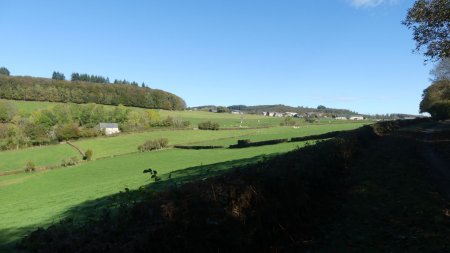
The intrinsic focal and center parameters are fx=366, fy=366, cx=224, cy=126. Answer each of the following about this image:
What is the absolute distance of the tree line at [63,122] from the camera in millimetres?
86550

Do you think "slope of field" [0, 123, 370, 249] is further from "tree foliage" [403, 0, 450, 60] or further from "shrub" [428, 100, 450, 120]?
"shrub" [428, 100, 450, 120]

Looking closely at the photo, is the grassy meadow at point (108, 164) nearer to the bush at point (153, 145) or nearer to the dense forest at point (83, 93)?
the bush at point (153, 145)

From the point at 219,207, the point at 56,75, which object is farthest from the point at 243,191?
the point at 56,75

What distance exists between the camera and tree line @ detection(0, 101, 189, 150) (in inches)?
3407

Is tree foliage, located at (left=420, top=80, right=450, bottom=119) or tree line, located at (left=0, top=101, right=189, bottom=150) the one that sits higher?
tree foliage, located at (left=420, top=80, right=450, bottom=119)

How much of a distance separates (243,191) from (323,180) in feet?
17.1

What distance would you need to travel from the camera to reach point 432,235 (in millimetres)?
7828

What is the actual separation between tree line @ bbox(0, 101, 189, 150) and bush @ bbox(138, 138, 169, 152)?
82.9ft

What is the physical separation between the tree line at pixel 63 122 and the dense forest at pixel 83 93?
1467cm

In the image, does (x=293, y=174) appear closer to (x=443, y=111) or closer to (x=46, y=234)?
(x=46, y=234)

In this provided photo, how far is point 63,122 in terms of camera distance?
111 m

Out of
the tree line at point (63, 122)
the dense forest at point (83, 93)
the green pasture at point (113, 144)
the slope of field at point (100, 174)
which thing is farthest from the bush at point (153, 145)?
the dense forest at point (83, 93)

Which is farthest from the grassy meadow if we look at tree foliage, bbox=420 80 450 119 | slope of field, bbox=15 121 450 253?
tree foliage, bbox=420 80 450 119

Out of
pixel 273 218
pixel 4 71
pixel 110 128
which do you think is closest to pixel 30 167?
pixel 110 128
